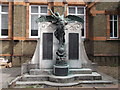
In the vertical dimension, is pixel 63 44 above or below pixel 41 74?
Result: above

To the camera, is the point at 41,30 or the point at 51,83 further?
the point at 41,30

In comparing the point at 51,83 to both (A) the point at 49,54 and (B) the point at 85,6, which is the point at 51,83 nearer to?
(A) the point at 49,54

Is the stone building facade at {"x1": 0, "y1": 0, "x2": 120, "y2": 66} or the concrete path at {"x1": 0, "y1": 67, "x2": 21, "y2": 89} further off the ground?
the stone building facade at {"x1": 0, "y1": 0, "x2": 120, "y2": 66}

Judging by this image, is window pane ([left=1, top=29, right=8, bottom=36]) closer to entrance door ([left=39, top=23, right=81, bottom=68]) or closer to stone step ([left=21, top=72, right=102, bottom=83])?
entrance door ([left=39, top=23, right=81, bottom=68])

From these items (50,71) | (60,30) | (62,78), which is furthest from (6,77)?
(60,30)

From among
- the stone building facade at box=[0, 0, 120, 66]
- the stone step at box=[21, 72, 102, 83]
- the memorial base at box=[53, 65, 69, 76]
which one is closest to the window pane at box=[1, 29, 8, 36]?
the stone building facade at box=[0, 0, 120, 66]

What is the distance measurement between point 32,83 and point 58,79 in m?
1.19

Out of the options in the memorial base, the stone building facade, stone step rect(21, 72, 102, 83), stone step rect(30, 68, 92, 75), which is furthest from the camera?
the stone building facade

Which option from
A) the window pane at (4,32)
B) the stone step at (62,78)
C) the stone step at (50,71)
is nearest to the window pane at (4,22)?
the window pane at (4,32)

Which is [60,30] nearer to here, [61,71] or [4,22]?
[61,71]

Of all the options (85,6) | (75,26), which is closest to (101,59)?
(85,6)

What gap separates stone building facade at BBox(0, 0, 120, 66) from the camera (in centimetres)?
1349

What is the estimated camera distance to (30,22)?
14.2 meters

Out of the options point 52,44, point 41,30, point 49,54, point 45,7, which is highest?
point 45,7
